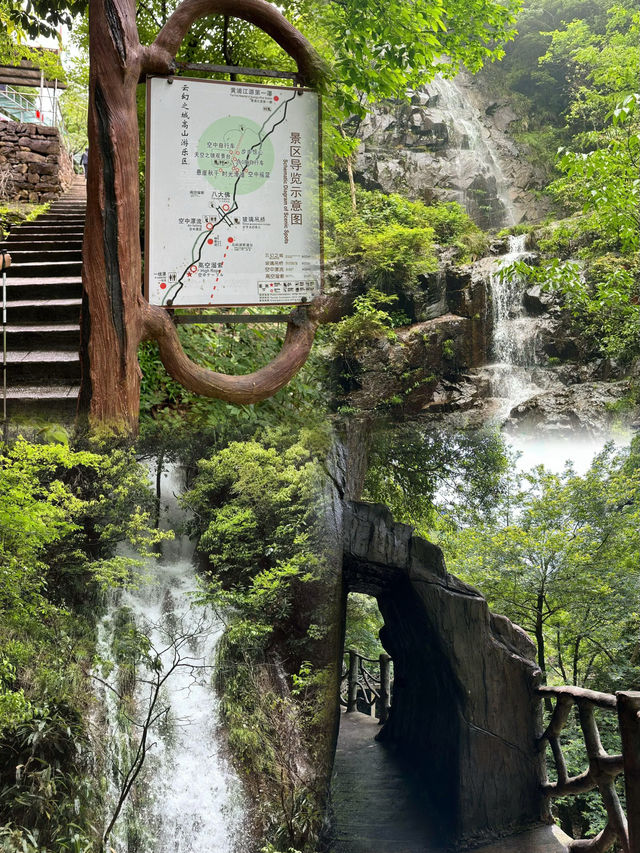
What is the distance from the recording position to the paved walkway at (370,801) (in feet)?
8.13

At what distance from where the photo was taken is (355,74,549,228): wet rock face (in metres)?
2.91

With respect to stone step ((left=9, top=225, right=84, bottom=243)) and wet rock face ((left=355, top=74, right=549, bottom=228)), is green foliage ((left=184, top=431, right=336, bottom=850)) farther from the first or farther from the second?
stone step ((left=9, top=225, right=84, bottom=243))

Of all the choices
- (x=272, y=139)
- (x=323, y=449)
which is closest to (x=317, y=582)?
(x=323, y=449)

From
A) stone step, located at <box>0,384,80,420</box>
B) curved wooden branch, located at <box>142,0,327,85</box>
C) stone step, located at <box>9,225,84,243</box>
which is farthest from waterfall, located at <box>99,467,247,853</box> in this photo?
stone step, located at <box>9,225,84,243</box>

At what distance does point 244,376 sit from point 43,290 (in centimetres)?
154

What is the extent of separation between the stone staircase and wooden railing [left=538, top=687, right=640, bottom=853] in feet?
8.18

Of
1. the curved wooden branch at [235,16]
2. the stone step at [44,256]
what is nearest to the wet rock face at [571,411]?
the curved wooden branch at [235,16]

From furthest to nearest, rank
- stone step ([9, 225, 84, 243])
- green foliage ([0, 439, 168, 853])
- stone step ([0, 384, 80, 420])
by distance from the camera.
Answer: stone step ([9, 225, 84, 243]), stone step ([0, 384, 80, 420]), green foliage ([0, 439, 168, 853])

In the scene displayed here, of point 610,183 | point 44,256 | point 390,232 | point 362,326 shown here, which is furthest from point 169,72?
point 610,183

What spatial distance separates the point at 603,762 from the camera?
2.55 metres

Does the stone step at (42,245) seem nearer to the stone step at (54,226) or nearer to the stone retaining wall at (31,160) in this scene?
the stone step at (54,226)

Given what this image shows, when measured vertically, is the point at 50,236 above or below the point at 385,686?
above

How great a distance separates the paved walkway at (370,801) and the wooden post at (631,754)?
772 mm

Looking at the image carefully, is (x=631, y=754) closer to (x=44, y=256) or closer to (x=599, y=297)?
(x=599, y=297)
